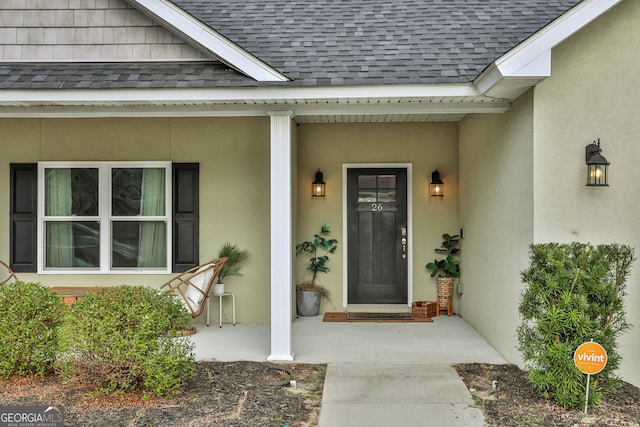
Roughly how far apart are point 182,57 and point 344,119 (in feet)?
A: 7.91

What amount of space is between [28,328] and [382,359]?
3350 millimetres

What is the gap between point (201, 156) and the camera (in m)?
7.67

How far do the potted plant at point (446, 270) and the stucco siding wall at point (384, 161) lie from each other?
0.11m

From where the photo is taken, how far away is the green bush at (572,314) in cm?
424

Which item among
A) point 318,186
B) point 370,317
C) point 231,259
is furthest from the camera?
point 318,186

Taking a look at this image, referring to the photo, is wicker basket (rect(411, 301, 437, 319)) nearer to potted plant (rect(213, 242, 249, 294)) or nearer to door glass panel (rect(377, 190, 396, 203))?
door glass panel (rect(377, 190, 396, 203))

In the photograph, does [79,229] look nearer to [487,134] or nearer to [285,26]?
[285,26]

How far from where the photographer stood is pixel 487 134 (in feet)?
21.7

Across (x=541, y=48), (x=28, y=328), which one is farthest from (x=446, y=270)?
(x=28, y=328)

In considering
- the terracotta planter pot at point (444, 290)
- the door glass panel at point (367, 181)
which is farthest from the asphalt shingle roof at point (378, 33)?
the terracotta planter pot at point (444, 290)

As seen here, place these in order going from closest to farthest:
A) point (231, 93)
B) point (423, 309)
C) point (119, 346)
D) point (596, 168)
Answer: point (119, 346) < point (596, 168) < point (231, 93) < point (423, 309)

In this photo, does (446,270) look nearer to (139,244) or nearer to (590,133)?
(590,133)

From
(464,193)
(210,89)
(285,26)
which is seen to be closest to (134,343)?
(210,89)

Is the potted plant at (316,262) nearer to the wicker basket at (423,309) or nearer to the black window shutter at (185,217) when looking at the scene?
the wicker basket at (423,309)
